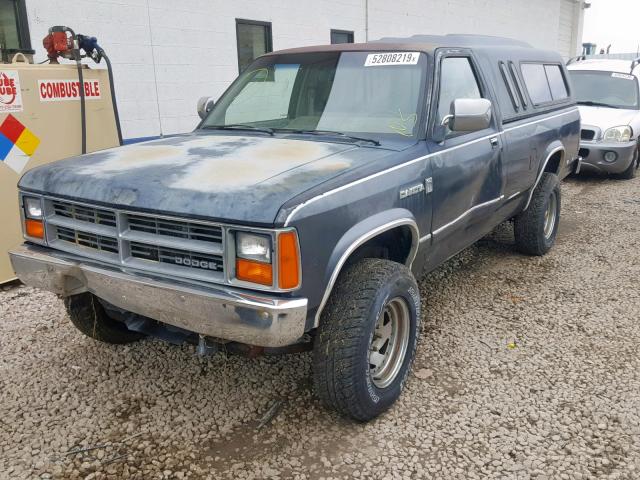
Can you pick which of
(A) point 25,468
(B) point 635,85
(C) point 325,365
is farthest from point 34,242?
(B) point 635,85

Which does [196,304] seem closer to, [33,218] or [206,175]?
[206,175]

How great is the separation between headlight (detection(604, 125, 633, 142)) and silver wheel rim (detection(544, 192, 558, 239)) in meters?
3.79

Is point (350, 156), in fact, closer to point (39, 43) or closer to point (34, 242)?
point (34, 242)

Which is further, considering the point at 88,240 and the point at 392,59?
the point at 392,59

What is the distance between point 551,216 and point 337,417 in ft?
11.9

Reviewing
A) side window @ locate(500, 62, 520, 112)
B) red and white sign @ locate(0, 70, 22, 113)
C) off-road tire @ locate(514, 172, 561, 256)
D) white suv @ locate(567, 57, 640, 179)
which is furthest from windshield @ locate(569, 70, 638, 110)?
red and white sign @ locate(0, 70, 22, 113)

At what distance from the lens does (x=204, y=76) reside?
8281 millimetres

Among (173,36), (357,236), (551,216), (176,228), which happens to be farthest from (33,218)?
(173,36)

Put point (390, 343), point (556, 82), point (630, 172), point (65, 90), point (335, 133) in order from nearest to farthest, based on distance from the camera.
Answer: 1. point (390, 343)
2. point (335, 133)
3. point (65, 90)
4. point (556, 82)
5. point (630, 172)

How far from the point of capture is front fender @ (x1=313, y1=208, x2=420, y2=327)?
261 cm

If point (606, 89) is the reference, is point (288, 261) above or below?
below

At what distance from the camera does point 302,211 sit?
243 centimetres

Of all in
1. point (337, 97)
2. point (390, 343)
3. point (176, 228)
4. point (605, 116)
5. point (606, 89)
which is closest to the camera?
point (176, 228)

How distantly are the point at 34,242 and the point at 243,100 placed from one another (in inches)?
69.7
